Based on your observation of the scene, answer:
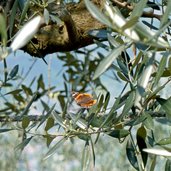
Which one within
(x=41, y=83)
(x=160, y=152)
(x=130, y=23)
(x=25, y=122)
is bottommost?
(x=41, y=83)

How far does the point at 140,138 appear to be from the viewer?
2.69 ft

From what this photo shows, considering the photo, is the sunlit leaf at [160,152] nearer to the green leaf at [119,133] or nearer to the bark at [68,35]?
the green leaf at [119,133]

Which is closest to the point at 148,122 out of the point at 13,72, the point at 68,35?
the point at 68,35

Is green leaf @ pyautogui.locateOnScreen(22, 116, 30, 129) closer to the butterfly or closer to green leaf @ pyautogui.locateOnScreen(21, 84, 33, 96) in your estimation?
the butterfly

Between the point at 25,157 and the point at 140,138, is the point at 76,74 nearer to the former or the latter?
the point at 140,138

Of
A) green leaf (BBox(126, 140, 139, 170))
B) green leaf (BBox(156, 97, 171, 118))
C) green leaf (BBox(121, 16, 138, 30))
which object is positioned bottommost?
green leaf (BBox(126, 140, 139, 170))

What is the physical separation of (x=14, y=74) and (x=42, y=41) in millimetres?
188

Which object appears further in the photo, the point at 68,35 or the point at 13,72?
the point at 13,72

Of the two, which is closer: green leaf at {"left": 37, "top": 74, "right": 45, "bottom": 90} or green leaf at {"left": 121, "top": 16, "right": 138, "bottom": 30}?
green leaf at {"left": 121, "top": 16, "right": 138, "bottom": 30}

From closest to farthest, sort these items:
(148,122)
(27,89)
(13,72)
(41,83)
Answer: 1. (148,122)
2. (13,72)
3. (27,89)
4. (41,83)

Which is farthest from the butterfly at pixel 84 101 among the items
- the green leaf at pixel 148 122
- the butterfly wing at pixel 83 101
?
the green leaf at pixel 148 122

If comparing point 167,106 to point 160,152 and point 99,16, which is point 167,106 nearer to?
point 160,152

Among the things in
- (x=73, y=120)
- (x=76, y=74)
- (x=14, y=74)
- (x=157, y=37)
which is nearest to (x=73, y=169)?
(x=76, y=74)

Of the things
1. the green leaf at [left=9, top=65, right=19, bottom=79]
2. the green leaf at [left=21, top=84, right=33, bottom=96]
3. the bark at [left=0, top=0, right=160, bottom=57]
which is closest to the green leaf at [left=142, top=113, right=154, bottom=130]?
the bark at [left=0, top=0, right=160, bottom=57]
